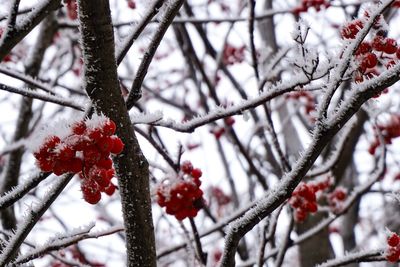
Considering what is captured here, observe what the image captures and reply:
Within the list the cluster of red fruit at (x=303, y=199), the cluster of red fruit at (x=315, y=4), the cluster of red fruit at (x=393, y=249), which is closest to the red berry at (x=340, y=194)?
the cluster of red fruit at (x=303, y=199)

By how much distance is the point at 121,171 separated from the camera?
1462mm

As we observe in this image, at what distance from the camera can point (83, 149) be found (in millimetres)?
1317

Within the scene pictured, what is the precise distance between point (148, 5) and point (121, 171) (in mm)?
555

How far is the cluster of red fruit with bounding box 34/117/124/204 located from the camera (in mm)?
1287

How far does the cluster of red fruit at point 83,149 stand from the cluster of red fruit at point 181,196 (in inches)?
28.3

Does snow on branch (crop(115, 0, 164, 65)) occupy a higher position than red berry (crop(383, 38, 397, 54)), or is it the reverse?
snow on branch (crop(115, 0, 164, 65))

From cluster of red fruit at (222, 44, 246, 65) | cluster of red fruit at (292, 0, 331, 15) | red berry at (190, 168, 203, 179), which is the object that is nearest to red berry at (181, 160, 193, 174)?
red berry at (190, 168, 203, 179)

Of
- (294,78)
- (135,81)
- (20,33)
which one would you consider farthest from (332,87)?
(20,33)

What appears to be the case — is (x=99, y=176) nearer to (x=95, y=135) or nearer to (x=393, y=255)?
(x=95, y=135)

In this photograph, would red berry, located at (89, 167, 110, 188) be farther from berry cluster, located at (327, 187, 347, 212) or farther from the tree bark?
berry cluster, located at (327, 187, 347, 212)

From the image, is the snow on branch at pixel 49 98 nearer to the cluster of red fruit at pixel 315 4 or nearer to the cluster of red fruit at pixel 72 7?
the cluster of red fruit at pixel 72 7

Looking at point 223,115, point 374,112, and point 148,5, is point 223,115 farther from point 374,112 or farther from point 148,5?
point 374,112

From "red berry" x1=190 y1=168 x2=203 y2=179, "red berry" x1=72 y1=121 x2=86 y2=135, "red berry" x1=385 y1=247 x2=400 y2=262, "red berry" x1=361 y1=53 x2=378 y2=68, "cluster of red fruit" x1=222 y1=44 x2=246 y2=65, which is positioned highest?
"cluster of red fruit" x1=222 y1=44 x2=246 y2=65

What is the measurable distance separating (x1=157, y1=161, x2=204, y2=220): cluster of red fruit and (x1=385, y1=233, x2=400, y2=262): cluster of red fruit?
786mm
